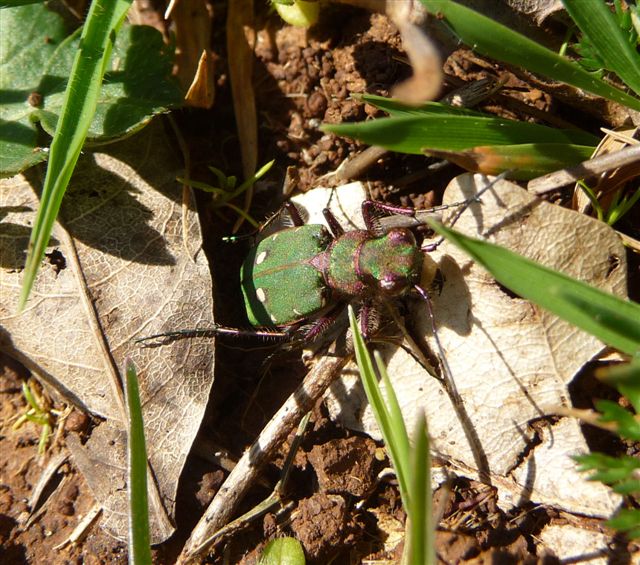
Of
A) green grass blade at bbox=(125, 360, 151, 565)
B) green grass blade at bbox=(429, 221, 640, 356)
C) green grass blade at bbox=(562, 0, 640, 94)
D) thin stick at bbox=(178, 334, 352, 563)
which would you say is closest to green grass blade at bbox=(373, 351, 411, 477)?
green grass blade at bbox=(429, 221, 640, 356)

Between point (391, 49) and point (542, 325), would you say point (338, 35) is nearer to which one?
point (391, 49)

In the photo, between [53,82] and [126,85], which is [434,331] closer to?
[126,85]


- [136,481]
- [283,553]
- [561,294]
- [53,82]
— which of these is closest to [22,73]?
[53,82]

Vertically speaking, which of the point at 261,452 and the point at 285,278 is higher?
the point at 285,278

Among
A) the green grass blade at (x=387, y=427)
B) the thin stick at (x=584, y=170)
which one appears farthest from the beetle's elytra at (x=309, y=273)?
the thin stick at (x=584, y=170)

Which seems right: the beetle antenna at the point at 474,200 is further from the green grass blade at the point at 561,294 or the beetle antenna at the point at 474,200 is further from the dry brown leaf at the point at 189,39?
the dry brown leaf at the point at 189,39

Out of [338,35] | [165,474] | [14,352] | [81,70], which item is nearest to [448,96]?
[338,35]
